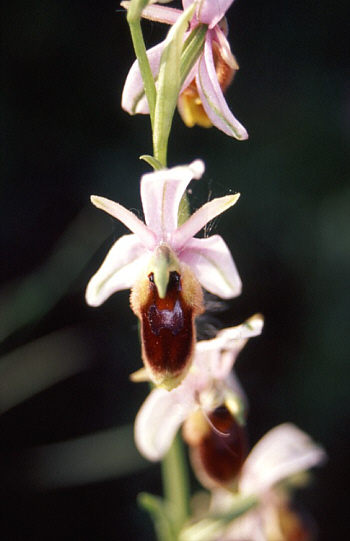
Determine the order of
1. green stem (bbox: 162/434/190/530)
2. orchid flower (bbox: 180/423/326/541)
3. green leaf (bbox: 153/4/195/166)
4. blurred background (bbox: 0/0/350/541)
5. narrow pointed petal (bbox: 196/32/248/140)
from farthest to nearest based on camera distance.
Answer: blurred background (bbox: 0/0/350/541) < orchid flower (bbox: 180/423/326/541) < green stem (bbox: 162/434/190/530) < narrow pointed petal (bbox: 196/32/248/140) < green leaf (bbox: 153/4/195/166)

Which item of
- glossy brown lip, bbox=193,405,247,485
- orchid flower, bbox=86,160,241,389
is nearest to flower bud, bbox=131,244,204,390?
orchid flower, bbox=86,160,241,389

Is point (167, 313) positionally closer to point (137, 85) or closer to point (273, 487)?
point (137, 85)

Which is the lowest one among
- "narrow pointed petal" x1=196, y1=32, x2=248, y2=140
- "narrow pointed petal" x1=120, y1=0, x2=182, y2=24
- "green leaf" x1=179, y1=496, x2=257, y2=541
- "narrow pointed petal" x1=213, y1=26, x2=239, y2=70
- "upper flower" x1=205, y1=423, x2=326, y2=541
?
"upper flower" x1=205, y1=423, x2=326, y2=541

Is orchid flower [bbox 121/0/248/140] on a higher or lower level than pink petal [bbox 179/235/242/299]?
higher

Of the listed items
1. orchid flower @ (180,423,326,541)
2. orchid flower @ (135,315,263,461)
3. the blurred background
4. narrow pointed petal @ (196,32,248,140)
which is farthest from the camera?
the blurred background

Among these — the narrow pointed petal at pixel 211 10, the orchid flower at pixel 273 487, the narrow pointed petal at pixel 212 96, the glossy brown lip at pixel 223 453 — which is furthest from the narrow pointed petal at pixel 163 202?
the orchid flower at pixel 273 487

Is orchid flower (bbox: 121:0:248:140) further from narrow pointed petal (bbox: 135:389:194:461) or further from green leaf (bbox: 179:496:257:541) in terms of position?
green leaf (bbox: 179:496:257:541)

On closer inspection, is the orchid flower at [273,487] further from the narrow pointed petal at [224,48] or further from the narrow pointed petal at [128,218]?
the narrow pointed petal at [224,48]

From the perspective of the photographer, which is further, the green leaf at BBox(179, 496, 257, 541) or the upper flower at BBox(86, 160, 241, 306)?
the green leaf at BBox(179, 496, 257, 541)
